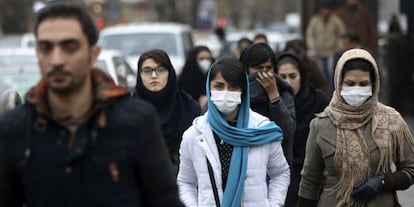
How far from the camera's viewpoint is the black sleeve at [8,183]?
12.0ft

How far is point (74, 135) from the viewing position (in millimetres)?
3617

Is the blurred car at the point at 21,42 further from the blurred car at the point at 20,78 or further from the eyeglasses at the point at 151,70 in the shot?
the eyeglasses at the point at 151,70

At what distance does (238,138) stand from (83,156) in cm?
216

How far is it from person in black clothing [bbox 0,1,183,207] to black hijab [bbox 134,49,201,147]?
3.96 meters

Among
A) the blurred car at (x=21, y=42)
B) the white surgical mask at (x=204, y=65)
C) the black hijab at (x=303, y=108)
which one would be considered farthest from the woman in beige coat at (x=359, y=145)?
the blurred car at (x=21, y=42)

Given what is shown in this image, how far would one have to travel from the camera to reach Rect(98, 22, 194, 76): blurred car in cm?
1856

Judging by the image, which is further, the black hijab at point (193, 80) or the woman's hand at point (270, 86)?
the black hijab at point (193, 80)

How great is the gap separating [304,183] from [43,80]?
2819 mm

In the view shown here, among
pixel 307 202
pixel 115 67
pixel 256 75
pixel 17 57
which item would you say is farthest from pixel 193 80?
pixel 307 202

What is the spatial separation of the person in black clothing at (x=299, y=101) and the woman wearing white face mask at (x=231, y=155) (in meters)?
1.73

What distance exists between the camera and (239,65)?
6.01m

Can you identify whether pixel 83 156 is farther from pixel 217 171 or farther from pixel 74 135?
pixel 217 171

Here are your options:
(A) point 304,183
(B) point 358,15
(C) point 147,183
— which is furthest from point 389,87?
(C) point 147,183

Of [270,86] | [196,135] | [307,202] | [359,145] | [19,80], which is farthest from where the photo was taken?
[19,80]
